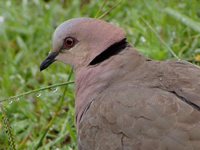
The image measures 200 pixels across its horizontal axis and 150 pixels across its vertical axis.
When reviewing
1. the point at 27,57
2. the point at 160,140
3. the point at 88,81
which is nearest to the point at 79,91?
the point at 88,81

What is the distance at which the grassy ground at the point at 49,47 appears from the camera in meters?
4.35

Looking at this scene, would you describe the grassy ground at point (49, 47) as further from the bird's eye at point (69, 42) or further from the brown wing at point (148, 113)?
the brown wing at point (148, 113)

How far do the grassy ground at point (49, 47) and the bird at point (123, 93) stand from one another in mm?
389

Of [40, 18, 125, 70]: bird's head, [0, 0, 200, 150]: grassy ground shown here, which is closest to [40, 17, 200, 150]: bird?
[40, 18, 125, 70]: bird's head

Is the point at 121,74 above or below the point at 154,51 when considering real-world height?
above

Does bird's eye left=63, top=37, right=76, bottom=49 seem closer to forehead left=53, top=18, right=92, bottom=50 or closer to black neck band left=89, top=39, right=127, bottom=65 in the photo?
forehead left=53, top=18, right=92, bottom=50

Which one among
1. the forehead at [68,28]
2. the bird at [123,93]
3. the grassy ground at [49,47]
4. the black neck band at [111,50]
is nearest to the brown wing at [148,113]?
the bird at [123,93]

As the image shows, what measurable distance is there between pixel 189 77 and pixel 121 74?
12.8 inches

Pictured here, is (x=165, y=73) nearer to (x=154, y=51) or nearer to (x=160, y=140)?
(x=160, y=140)

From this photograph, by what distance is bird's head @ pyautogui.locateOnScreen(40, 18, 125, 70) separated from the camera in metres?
3.60

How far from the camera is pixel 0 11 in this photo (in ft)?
18.9

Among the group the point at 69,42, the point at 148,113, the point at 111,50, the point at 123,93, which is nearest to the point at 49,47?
the point at 69,42

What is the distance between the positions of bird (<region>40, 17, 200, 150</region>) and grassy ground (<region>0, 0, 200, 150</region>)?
0.39 meters

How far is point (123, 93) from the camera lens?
10.9ft
